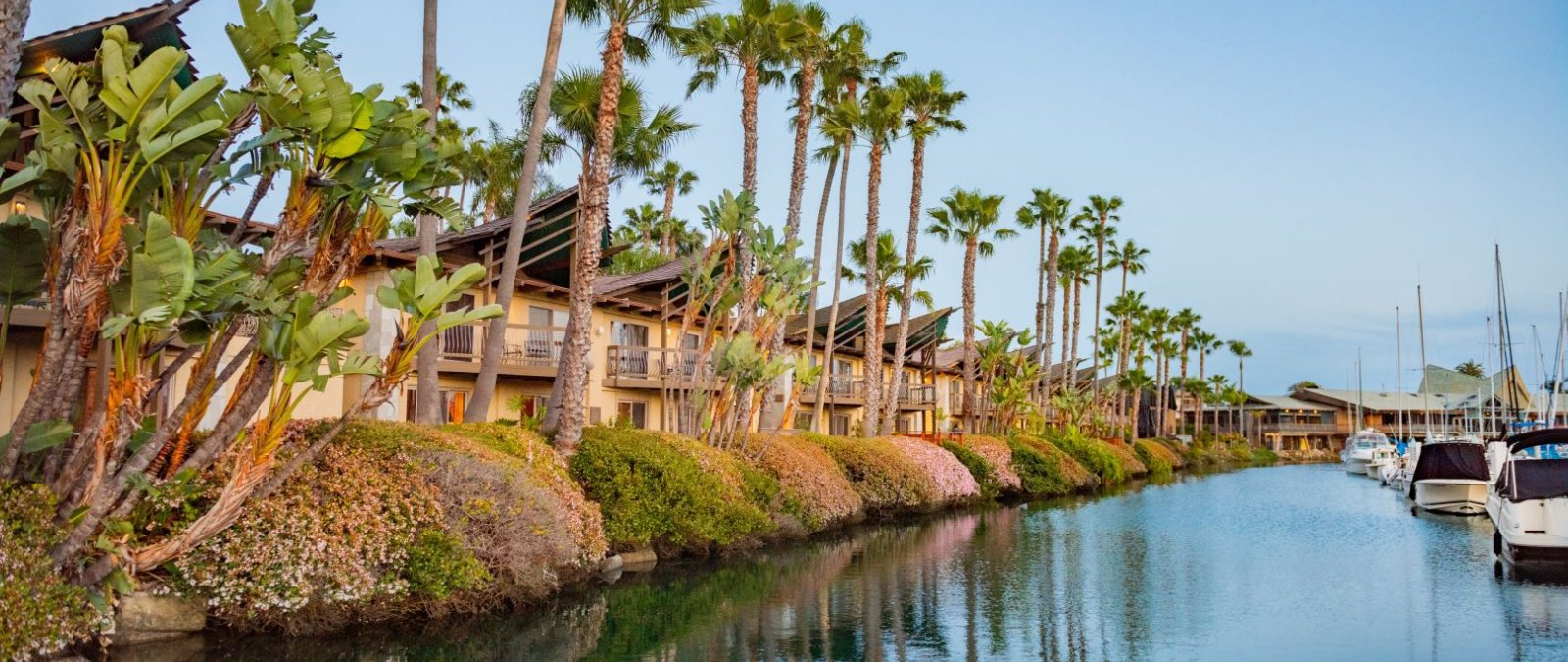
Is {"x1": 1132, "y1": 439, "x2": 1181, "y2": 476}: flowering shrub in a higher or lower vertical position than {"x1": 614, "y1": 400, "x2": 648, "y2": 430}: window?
lower

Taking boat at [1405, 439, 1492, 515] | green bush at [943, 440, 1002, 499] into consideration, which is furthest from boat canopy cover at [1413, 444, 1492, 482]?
green bush at [943, 440, 1002, 499]

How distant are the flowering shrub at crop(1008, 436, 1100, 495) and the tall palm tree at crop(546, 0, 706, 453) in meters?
23.2

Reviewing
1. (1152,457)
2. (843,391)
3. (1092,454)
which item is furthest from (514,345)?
(1152,457)

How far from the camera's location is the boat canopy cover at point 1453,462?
3434 centimetres

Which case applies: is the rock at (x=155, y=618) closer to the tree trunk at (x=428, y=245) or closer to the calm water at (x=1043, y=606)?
the calm water at (x=1043, y=606)

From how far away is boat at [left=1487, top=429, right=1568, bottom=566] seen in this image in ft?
62.2

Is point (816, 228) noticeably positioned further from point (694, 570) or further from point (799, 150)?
point (694, 570)

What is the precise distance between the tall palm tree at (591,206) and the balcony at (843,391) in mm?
22919

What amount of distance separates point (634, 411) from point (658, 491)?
15339mm

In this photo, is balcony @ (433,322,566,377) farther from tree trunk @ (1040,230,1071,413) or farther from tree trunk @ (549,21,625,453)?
tree trunk @ (1040,230,1071,413)

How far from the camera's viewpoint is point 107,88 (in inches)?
413

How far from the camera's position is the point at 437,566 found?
45.0 ft

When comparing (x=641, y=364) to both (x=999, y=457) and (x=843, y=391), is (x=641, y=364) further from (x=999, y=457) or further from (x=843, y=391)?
(x=843, y=391)

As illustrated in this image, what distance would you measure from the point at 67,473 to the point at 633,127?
645 inches
